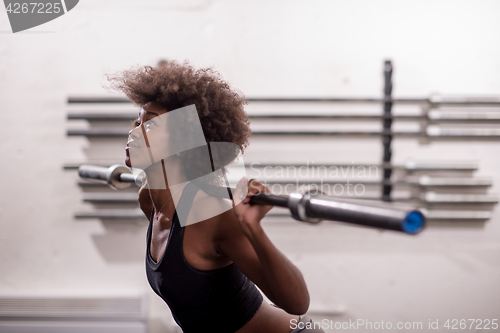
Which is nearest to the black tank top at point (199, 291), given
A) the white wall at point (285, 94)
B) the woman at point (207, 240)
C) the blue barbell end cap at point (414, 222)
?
the woman at point (207, 240)

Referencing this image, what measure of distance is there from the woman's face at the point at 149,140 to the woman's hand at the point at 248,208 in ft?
1.18

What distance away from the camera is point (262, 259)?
683 millimetres

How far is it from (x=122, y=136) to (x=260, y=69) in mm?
846

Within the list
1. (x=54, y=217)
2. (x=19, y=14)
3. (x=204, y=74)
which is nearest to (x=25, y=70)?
(x=19, y=14)

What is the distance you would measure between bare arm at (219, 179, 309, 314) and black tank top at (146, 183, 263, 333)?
119mm

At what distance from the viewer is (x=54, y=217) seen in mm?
1889

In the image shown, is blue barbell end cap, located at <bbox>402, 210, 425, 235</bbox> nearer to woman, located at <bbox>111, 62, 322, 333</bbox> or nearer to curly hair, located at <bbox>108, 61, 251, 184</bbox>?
woman, located at <bbox>111, 62, 322, 333</bbox>

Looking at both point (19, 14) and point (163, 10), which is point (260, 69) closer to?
point (163, 10)

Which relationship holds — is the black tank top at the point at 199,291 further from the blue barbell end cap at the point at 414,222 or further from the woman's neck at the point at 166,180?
the blue barbell end cap at the point at 414,222

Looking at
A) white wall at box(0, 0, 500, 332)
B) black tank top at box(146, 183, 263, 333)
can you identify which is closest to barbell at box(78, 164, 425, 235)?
black tank top at box(146, 183, 263, 333)

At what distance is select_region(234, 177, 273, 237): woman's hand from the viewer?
0.65 m

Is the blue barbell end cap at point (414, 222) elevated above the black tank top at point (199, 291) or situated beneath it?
elevated above

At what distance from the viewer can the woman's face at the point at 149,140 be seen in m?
0.92

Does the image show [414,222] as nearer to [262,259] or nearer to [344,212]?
[344,212]
